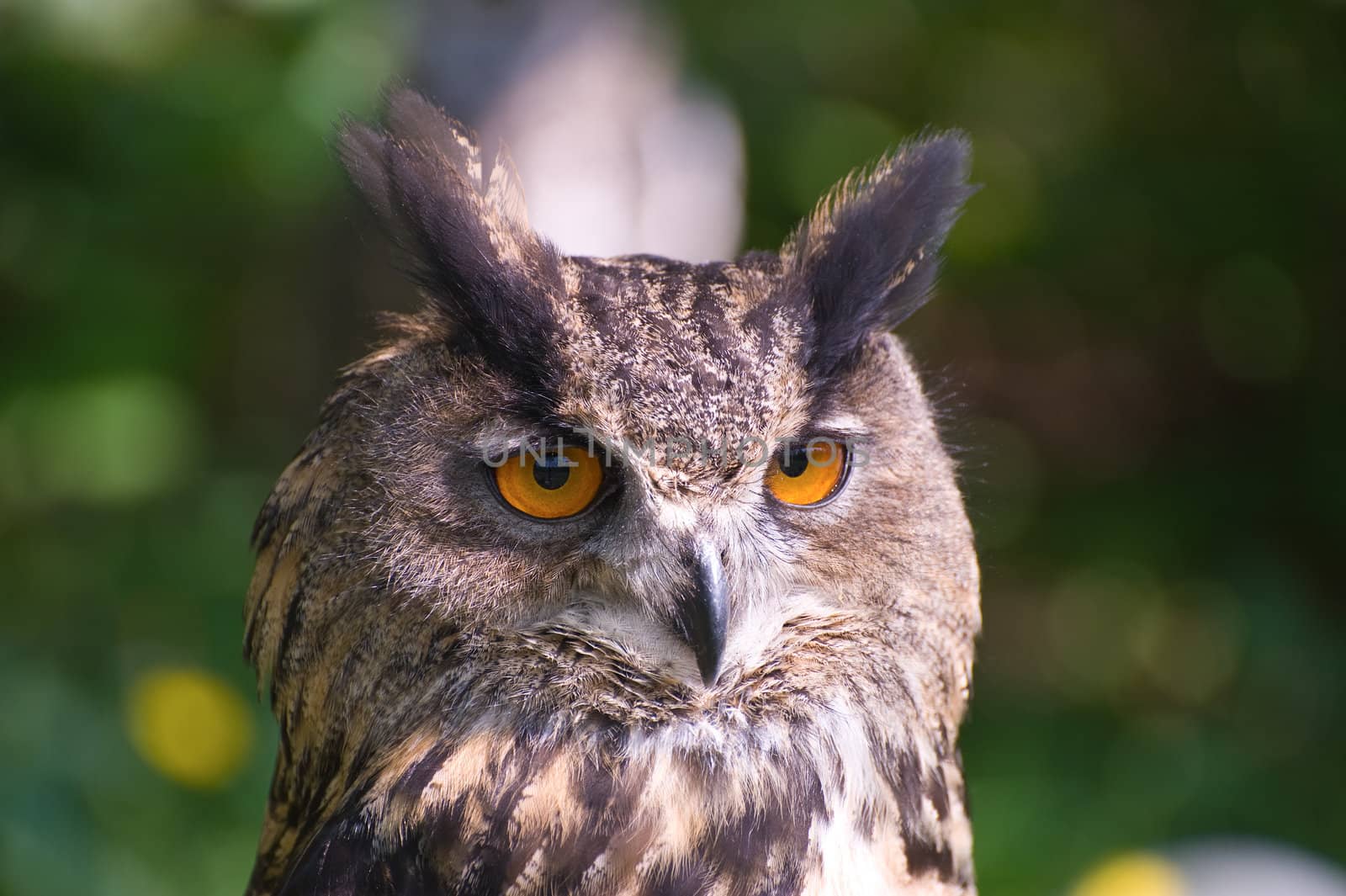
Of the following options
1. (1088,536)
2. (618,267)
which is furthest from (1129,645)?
(618,267)

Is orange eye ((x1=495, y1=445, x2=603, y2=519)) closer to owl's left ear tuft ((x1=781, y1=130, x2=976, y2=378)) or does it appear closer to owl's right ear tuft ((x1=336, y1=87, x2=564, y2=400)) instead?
owl's right ear tuft ((x1=336, y1=87, x2=564, y2=400))

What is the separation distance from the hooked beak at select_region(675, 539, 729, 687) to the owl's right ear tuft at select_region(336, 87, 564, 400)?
0.68ft

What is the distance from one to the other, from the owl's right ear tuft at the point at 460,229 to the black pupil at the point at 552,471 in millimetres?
63

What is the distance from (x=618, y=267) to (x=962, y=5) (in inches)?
76.7

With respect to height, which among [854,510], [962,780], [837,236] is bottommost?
[962,780]

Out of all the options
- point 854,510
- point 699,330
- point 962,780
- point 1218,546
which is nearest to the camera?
point 699,330

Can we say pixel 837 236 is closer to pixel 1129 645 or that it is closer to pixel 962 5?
pixel 962 5

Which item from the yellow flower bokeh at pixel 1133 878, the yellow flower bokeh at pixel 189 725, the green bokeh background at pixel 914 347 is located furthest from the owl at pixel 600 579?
the yellow flower bokeh at pixel 1133 878

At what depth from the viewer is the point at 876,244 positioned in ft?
3.85

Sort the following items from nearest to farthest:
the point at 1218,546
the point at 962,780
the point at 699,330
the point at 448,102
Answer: the point at 699,330 → the point at 962,780 → the point at 448,102 → the point at 1218,546

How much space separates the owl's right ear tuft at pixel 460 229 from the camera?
103cm

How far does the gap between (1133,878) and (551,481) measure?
1.59 meters

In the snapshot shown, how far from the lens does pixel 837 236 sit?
1.16 meters

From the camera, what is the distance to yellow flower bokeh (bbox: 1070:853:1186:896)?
81.5 inches
